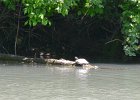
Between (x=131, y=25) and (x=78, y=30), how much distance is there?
3.02 meters

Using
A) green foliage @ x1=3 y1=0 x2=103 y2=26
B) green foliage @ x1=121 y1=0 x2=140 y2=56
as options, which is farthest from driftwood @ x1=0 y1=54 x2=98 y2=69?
green foliage @ x1=121 y1=0 x2=140 y2=56

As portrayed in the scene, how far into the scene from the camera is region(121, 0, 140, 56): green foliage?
1167 cm

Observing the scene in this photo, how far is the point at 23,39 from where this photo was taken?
46.0 ft

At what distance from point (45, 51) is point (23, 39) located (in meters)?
0.78

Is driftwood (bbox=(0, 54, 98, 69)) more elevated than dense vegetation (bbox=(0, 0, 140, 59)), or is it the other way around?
dense vegetation (bbox=(0, 0, 140, 59))

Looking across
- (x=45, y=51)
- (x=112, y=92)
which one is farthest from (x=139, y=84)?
(x=45, y=51)

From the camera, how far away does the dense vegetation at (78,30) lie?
11.9m

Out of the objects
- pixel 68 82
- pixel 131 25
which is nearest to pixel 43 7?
pixel 131 25

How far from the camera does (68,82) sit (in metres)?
9.03

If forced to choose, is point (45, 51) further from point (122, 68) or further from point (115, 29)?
point (122, 68)

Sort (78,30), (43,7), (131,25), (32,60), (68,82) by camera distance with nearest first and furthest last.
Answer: (68,82) < (43,7) < (131,25) < (32,60) < (78,30)

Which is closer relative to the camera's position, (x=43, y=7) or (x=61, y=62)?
(x=43, y=7)

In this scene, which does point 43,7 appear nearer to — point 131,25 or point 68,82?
point 131,25

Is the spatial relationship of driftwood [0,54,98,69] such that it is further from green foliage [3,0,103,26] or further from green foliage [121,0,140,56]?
green foliage [121,0,140,56]
